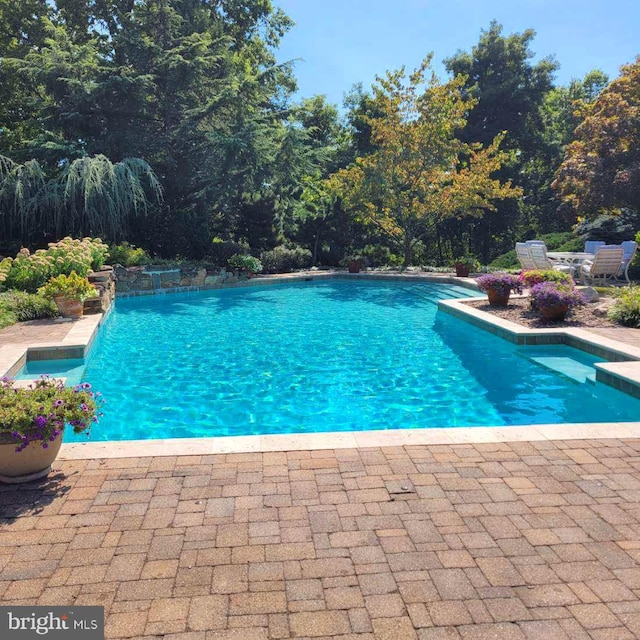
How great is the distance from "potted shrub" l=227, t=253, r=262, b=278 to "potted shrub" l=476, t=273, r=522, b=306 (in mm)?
10051

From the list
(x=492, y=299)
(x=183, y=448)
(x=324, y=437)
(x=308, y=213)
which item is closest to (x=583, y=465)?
(x=324, y=437)

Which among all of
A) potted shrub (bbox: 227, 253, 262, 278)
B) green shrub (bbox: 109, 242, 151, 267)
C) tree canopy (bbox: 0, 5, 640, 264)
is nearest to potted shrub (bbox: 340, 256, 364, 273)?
tree canopy (bbox: 0, 5, 640, 264)

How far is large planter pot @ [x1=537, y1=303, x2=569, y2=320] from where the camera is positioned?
9.62 metres

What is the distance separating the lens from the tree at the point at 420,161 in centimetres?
1869

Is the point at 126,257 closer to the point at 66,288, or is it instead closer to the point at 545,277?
the point at 66,288

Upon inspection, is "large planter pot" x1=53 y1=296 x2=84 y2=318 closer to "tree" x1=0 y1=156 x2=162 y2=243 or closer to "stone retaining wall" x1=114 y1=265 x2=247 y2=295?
"stone retaining wall" x1=114 y1=265 x2=247 y2=295

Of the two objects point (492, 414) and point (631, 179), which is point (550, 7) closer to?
point (631, 179)

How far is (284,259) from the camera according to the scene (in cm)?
2105

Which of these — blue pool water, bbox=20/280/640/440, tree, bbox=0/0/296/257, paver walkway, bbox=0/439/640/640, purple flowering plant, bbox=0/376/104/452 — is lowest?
blue pool water, bbox=20/280/640/440

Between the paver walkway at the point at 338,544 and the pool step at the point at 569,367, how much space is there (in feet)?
11.6

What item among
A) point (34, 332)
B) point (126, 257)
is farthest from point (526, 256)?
point (126, 257)

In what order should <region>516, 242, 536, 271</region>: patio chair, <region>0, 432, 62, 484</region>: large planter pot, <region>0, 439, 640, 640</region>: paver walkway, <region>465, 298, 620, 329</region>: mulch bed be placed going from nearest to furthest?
<region>0, 439, 640, 640</region>: paver walkway < <region>0, 432, 62, 484</region>: large planter pot < <region>465, 298, 620, 329</region>: mulch bed < <region>516, 242, 536, 271</region>: patio chair

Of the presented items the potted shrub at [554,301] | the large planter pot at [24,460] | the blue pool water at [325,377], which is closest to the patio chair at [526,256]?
the blue pool water at [325,377]

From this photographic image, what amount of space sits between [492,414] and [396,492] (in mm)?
3178
